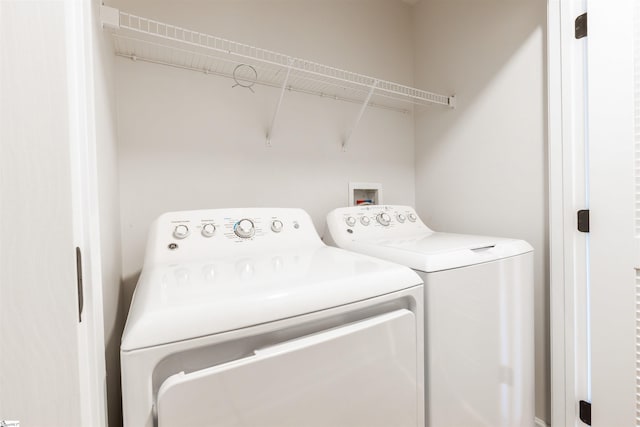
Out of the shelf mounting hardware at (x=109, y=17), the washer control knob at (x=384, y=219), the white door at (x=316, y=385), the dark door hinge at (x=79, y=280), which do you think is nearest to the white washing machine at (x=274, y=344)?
the white door at (x=316, y=385)

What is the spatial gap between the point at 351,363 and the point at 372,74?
174 centimetres

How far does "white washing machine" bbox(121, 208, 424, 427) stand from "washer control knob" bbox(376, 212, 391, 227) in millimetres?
561

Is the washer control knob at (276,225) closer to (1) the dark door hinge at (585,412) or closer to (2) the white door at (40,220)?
(2) the white door at (40,220)

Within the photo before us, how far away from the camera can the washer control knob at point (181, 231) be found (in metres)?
0.98

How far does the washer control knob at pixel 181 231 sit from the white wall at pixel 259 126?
0.99 feet

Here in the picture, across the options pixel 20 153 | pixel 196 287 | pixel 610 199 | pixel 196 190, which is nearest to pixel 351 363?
pixel 196 287

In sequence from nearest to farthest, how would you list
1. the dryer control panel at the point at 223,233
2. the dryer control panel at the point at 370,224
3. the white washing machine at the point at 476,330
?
the white washing machine at the point at 476,330, the dryer control panel at the point at 223,233, the dryer control panel at the point at 370,224

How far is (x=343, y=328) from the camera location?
661mm

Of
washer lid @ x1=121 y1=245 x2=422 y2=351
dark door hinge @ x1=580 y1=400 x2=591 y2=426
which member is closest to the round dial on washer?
washer lid @ x1=121 y1=245 x2=422 y2=351

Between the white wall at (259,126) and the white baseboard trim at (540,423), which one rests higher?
the white wall at (259,126)

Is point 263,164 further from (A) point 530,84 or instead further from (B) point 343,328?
(A) point 530,84

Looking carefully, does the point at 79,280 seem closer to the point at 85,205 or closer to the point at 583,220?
the point at 85,205

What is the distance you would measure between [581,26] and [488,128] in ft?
1.64

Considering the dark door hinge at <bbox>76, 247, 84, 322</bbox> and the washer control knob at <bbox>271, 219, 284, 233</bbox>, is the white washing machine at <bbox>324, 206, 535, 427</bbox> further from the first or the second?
the dark door hinge at <bbox>76, 247, 84, 322</bbox>
